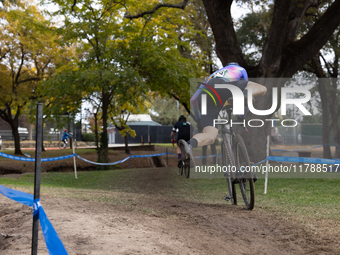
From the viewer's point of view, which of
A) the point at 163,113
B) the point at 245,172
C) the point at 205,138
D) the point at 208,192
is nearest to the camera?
the point at 205,138

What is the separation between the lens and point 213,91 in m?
5.54

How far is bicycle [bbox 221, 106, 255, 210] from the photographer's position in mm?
5652

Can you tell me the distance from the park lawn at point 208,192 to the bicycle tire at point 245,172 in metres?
0.43

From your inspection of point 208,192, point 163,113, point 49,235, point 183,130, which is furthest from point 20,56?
point 163,113

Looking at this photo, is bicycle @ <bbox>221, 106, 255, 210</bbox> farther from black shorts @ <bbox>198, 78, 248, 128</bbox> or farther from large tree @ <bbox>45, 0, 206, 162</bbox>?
large tree @ <bbox>45, 0, 206, 162</bbox>

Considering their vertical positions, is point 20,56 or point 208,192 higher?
point 20,56

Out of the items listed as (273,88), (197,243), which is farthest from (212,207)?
(273,88)

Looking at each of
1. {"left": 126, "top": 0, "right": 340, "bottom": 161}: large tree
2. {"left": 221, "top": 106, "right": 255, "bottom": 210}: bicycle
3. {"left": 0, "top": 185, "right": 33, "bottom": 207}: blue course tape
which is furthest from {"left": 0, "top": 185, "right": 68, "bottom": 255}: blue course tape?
{"left": 126, "top": 0, "right": 340, "bottom": 161}: large tree

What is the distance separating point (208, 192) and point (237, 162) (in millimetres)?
3842

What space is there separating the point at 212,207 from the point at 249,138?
7.66 m

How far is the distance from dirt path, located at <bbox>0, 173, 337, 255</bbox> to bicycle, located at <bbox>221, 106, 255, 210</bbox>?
1.27ft

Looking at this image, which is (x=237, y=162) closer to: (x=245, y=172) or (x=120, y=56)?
(x=245, y=172)

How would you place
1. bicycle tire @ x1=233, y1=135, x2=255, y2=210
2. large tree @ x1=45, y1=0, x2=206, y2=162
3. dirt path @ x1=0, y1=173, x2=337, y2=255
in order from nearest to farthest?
dirt path @ x1=0, y1=173, x2=337, y2=255 < bicycle tire @ x1=233, y1=135, x2=255, y2=210 < large tree @ x1=45, y1=0, x2=206, y2=162

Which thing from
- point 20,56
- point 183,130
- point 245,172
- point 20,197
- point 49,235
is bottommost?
point 49,235
